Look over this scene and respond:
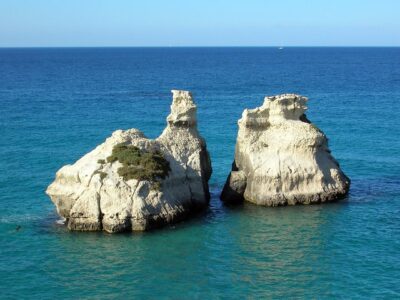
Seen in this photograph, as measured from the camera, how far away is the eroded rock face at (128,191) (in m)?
45.6

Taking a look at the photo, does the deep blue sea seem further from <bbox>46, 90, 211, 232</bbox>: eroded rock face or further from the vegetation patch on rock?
the vegetation patch on rock

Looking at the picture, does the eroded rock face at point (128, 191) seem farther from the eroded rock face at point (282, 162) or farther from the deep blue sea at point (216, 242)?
the eroded rock face at point (282, 162)

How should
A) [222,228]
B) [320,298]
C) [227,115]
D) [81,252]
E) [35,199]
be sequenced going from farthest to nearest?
[227,115]
[35,199]
[222,228]
[81,252]
[320,298]

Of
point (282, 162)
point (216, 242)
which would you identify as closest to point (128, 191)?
point (216, 242)

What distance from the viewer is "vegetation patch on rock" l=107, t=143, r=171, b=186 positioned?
153 feet

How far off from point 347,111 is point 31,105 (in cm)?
5364

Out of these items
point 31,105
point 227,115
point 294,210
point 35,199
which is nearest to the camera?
point 294,210

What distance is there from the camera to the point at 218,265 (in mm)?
40406

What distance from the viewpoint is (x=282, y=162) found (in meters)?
52.5

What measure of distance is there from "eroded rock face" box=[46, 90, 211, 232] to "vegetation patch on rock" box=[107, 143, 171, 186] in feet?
1.25

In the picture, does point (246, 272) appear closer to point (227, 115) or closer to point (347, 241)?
point (347, 241)

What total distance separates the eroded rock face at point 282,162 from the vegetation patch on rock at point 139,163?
25.4 ft

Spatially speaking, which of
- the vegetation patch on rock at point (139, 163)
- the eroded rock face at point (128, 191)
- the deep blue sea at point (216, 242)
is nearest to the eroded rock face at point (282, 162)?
the deep blue sea at point (216, 242)

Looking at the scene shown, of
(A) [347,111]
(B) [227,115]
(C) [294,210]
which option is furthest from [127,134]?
(A) [347,111]
